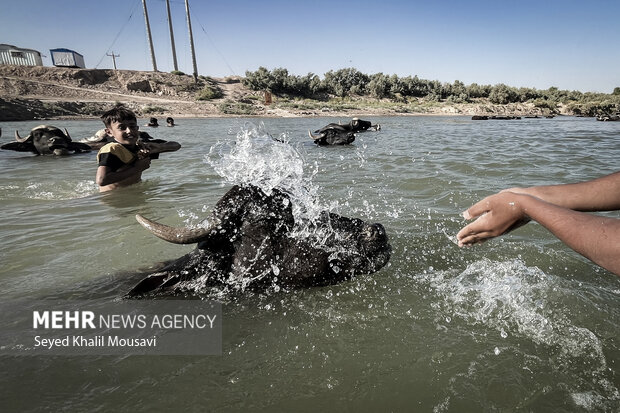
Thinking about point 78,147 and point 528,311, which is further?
point 78,147

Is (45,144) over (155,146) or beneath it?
beneath

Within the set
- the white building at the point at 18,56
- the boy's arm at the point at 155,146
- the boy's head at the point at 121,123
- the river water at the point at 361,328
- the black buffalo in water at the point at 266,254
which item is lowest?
the river water at the point at 361,328

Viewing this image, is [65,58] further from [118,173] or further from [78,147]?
[118,173]

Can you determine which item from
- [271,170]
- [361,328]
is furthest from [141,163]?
[361,328]

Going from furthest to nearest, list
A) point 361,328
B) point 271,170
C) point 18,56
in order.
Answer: point 18,56
point 271,170
point 361,328

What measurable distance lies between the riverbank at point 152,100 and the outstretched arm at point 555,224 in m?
37.1

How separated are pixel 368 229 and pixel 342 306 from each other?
692 millimetres

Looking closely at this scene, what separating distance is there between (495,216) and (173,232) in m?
2.15

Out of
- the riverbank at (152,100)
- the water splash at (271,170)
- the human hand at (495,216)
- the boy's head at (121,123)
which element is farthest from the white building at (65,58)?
the human hand at (495,216)

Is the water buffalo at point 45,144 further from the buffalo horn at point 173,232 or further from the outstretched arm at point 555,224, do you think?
the outstretched arm at point 555,224

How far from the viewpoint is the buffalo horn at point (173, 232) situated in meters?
2.37

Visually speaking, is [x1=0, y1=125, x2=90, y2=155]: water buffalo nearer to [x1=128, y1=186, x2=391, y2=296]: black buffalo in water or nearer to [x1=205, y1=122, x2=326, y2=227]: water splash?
[x1=205, y1=122, x2=326, y2=227]: water splash

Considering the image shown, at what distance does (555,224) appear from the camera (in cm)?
168

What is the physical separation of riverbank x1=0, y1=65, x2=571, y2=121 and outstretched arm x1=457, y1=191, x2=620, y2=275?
122ft
